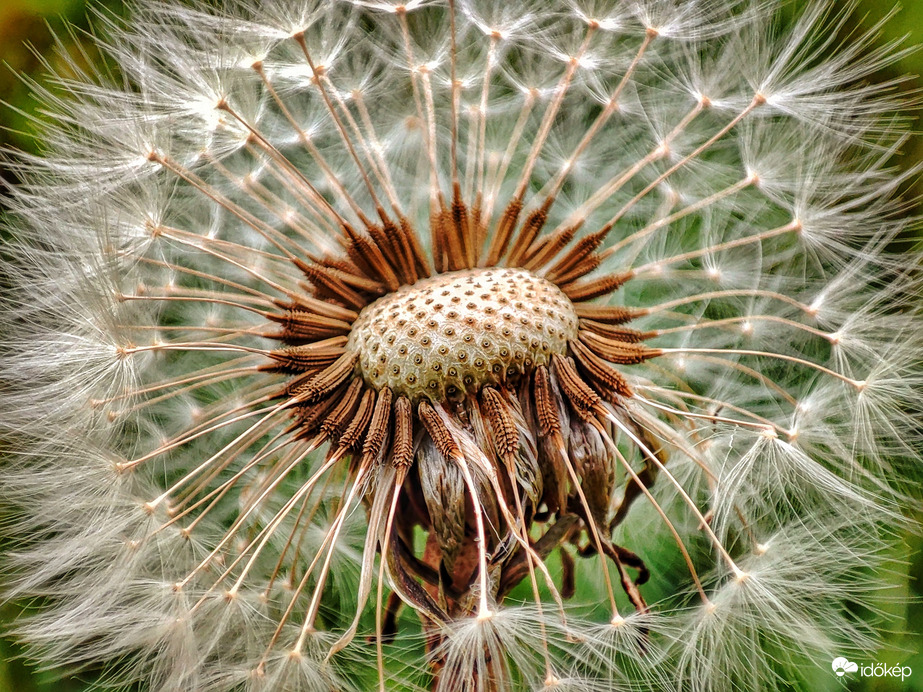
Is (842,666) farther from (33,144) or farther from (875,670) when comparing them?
(33,144)

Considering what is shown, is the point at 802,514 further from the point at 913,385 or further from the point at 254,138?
the point at 254,138

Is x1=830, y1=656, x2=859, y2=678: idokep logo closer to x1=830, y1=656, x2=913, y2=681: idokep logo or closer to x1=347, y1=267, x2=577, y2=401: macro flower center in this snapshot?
x1=830, y1=656, x2=913, y2=681: idokep logo

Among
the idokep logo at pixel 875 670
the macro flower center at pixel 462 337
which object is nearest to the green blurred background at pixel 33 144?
the idokep logo at pixel 875 670

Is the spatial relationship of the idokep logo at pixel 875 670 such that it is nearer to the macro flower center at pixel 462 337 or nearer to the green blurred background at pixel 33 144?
the green blurred background at pixel 33 144

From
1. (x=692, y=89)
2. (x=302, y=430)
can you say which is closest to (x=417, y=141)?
(x=692, y=89)

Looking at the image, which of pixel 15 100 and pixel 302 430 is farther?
pixel 15 100

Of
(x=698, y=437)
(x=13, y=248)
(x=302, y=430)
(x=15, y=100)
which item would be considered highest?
(x=15, y=100)

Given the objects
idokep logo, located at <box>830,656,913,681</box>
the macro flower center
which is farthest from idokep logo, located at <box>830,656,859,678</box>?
the macro flower center
